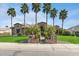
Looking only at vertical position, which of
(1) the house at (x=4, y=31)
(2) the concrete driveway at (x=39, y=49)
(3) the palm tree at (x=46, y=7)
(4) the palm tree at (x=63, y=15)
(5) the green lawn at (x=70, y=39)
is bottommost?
(2) the concrete driveway at (x=39, y=49)

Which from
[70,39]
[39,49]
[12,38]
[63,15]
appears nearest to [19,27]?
[12,38]

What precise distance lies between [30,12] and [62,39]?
3.42 ft

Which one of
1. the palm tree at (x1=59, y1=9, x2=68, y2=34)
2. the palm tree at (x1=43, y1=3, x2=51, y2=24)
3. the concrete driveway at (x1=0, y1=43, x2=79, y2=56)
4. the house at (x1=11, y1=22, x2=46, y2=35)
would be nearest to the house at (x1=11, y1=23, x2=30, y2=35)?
the house at (x1=11, y1=22, x2=46, y2=35)

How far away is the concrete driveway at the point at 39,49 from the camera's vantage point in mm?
5424

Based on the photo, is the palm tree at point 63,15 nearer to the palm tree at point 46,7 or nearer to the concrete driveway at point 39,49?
the palm tree at point 46,7

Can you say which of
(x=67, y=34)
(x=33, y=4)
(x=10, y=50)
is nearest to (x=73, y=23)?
(x=67, y=34)

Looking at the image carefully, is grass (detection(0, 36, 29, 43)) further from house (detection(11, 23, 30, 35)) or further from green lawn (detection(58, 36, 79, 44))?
green lawn (detection(58, 36, 79, 44))

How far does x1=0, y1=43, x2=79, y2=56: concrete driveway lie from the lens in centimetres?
542

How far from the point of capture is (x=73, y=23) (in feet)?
18.8

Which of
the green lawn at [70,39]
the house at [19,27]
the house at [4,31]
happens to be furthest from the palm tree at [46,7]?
the house at [4,31]

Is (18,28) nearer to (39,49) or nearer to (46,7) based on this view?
(39,49)

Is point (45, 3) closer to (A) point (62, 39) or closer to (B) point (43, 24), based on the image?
(B) point (43, 24)

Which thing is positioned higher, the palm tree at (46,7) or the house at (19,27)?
the palm tree at (46,7)

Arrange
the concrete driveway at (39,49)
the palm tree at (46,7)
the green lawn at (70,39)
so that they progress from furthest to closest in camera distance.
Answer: the green lawn at (70,39), the palm tree at (46,7), the concrete driveway at (39,49)
